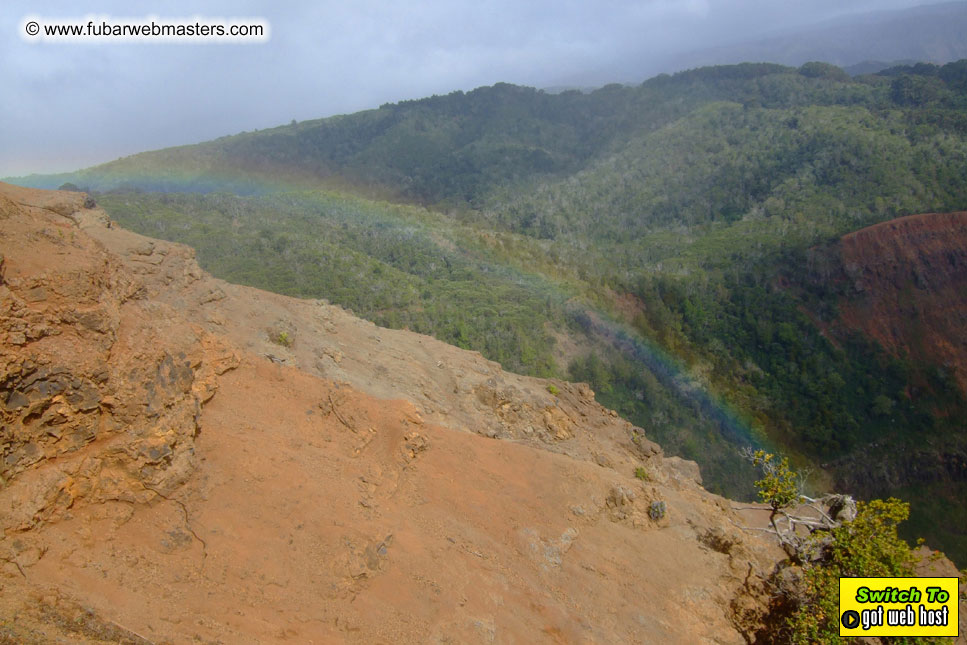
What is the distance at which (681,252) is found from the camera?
4872cm

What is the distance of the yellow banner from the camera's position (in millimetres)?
7277

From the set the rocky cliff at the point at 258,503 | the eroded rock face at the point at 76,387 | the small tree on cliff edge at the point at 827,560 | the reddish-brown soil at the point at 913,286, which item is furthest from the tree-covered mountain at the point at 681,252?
the eroded rock face at the point at 76,387

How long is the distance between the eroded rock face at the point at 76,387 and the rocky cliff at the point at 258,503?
0.02m

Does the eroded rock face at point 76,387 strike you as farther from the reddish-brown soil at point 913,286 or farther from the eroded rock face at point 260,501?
the reddish-brown soil at point 913,286

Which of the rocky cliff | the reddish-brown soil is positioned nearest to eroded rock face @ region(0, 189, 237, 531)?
the rocky cliff

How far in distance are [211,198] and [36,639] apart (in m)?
47.9

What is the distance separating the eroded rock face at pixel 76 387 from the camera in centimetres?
553

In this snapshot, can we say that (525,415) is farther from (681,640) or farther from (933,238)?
(933,238)

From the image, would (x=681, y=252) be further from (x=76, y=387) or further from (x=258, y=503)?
(x=76, y=387)

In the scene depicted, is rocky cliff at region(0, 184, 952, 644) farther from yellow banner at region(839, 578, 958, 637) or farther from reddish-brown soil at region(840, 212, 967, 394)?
reddish-brown soil at region(840, 212, 967, 394)

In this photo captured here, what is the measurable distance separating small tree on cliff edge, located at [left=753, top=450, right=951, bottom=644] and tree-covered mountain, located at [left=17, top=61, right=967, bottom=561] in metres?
16.7

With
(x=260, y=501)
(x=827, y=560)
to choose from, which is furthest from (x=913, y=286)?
(x=260, y=501)

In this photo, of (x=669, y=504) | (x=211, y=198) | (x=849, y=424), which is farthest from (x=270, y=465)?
(x=211, y=198)

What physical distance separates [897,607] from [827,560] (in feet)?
3.45
